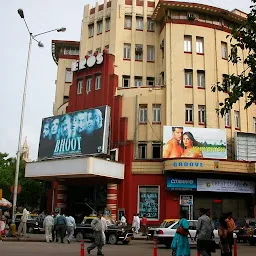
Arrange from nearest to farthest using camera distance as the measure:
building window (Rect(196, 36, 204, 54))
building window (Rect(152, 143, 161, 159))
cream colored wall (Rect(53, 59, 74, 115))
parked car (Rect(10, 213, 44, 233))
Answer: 1. parked car (Rect(10, 213, 44, 233))
2. building window (Rect(152, 143, 161, 159))
3. building window (Rect(196, 36, 204, 54))
4. cream colored wall (Rect(53, 59, 74, 115))

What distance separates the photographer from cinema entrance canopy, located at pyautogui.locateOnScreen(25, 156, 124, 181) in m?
31.1

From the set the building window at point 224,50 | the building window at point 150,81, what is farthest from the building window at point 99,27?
the building window at point 224,50

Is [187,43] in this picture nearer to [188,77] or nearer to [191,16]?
[191,16]

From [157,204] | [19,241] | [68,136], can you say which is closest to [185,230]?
[19,241]

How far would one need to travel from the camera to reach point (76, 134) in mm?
35281

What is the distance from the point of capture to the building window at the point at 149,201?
33.2 m

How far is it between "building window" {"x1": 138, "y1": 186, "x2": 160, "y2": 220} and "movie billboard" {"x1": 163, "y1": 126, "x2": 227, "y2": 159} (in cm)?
309

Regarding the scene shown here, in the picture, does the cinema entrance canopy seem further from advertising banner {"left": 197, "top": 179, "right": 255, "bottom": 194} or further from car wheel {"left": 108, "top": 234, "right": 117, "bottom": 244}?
car wheel {"left": 108, "top": 234, "right": 117, "bottom": 244}

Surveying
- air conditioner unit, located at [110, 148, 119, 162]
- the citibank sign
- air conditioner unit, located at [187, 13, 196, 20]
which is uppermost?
air conditioner unit, located at [187, 13, 196, 20]

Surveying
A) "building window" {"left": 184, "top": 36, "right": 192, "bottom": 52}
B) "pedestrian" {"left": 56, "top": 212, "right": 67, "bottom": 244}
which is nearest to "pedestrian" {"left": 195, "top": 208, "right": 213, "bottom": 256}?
"pedestrian" {"left": 56, "top": 212, "right": 67, "bottom": 244}

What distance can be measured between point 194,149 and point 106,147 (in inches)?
276

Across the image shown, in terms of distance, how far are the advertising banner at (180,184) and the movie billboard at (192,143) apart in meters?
1.91

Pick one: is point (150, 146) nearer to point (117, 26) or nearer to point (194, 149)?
point (194, 149)

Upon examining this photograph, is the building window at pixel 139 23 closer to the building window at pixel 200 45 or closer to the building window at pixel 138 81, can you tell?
the building window at pixel 138 81
